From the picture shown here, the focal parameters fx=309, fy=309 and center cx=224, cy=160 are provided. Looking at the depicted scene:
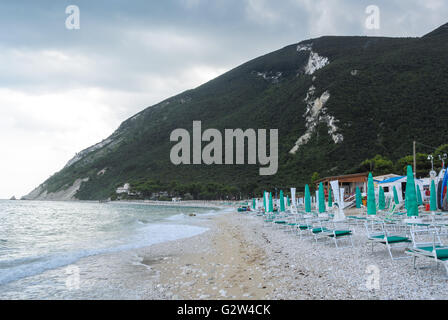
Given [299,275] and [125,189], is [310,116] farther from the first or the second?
[299,275]

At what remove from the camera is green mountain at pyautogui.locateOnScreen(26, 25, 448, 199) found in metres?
53.6

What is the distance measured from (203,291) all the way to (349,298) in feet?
7.87

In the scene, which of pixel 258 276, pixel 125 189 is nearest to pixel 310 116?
pixel 125 189

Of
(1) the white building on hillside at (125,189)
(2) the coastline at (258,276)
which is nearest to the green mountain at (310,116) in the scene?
(1) the white building on hillside at (125,189)

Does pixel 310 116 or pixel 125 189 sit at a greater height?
pixel 310 116

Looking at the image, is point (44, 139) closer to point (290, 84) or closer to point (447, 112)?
point (447, 112)

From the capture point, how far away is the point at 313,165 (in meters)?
58.7

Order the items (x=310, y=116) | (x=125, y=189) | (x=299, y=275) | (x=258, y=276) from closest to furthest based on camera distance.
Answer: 1. (x=299, y=275)
2. (x=258, y=276)
3. (x=310, y=116)
4. (x=125, y=189)

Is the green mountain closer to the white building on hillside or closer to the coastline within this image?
the white building on hillside

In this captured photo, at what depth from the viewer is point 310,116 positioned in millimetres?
71562

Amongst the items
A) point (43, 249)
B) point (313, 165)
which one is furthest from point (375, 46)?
point (43, 249)

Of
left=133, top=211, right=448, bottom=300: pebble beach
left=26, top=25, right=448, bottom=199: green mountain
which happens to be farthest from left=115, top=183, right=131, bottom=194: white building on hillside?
left=133, top=211, right=448, bottom=300: pebble beach

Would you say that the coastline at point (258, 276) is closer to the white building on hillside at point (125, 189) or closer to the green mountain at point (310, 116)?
the green mountain at point (310, 116)

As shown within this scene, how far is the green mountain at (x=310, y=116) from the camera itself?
53625 millimetres
